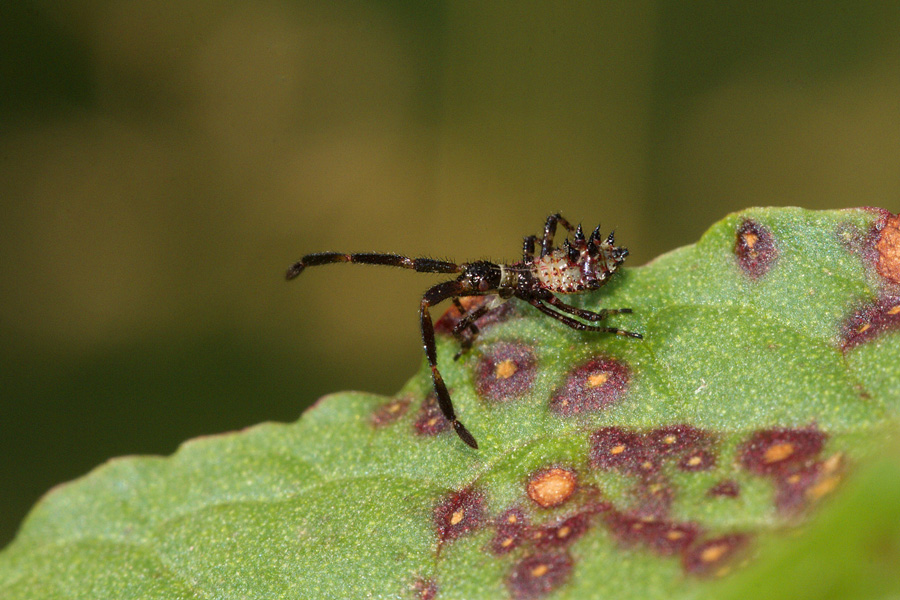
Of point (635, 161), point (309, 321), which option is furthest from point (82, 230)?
point (635, 161)

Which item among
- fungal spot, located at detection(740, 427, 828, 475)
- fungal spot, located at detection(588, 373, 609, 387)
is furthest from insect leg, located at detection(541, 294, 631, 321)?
fungal spot, located at detection(740, 427, 828, 475)

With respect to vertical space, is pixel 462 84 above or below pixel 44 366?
above

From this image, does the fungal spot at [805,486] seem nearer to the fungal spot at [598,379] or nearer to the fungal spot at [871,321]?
the fungal spot at [871,321]

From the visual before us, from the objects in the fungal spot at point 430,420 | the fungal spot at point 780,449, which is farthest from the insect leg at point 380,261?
the fungal spot at point 780,449

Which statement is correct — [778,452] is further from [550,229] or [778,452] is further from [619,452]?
[550,229]

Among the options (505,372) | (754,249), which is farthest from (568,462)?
(754,249)

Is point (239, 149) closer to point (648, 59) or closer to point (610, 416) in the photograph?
point (648, 59)
